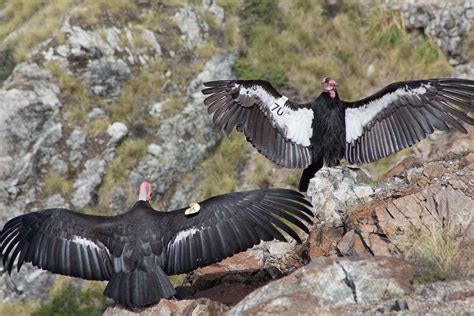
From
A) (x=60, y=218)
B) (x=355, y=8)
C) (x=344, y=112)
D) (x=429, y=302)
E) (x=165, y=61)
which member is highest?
(x=355, y=8)

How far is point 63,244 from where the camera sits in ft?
28.0

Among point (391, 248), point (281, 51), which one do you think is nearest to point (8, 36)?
point (281, 51)

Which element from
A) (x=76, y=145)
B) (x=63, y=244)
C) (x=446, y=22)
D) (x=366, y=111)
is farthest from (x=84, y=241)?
(x=446, y=22)

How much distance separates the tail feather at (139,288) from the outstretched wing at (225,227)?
0.22m

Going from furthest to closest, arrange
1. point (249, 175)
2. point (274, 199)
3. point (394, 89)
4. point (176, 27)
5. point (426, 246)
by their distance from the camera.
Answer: point (176, 27) < point (249, 175) < point (394, 89) < point (274, 199) < point (426, 246)

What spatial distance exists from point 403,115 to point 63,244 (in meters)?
4.48

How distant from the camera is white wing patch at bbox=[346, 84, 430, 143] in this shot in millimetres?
9641

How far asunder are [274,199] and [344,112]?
89.8 inches

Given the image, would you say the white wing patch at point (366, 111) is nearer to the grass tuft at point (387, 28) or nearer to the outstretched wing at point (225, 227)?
the outstretched wing at point (225, 227)

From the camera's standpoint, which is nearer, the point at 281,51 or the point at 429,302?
the point at 429,302

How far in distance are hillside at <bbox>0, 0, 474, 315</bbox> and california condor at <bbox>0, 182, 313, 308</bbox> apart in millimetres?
4944

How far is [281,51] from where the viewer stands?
1717 cm

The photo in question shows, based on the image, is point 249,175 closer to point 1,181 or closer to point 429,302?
point 1,181

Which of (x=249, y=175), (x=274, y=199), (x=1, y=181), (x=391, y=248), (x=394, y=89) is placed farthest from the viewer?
(x=249, y=175)
